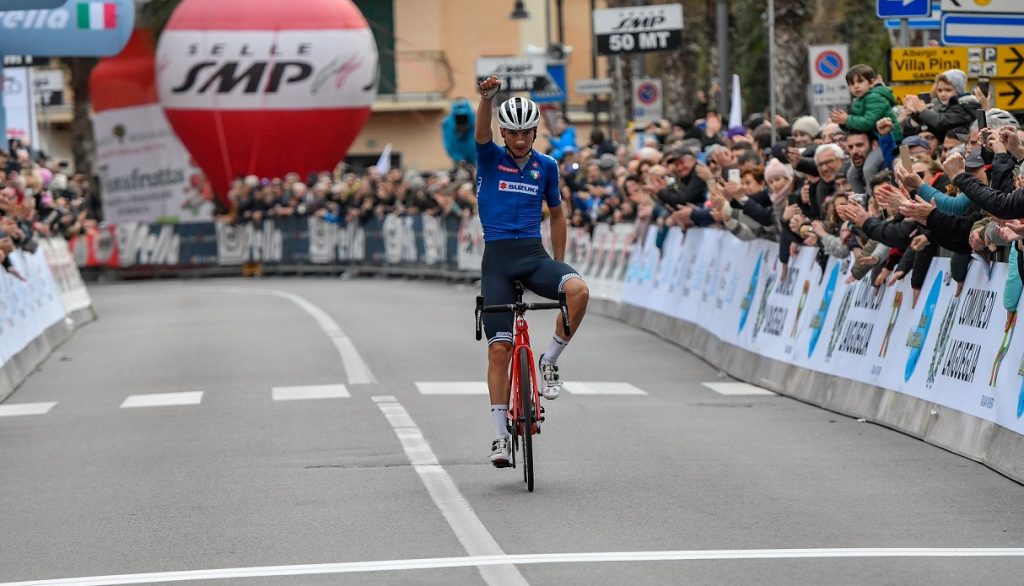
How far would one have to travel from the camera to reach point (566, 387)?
1745 centimetres

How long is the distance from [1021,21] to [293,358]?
8.89 metres

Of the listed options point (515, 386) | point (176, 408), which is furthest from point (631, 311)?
point (515, 386)

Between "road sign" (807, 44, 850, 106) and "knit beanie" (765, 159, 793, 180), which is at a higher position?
"road sign" (807, 44, 850, 106)

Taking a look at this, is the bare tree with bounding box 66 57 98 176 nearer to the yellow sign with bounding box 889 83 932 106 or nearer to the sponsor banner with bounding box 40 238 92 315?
the sponsor banner with bounding box 40 238 92 315

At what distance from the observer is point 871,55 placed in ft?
132

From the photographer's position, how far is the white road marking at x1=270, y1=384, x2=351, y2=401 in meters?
16.8

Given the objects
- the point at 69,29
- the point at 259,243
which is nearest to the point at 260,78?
the point at 259,243

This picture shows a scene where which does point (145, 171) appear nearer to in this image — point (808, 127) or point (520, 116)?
point (808, 127)

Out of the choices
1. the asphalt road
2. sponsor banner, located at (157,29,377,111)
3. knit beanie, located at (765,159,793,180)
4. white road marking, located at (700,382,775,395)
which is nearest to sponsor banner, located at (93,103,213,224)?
sponsor banner, located at (157,29,377,111)

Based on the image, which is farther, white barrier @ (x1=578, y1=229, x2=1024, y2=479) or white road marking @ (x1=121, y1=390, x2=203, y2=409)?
white road marking @ (x1=121, y1=390, x2=203, y2=409)

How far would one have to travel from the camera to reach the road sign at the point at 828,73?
74.6 ft

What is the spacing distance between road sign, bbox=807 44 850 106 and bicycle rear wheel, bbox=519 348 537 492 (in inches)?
487

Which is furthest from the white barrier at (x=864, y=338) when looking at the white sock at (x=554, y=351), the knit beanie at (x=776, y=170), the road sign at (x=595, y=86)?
the road sign at (x=595, y=86)

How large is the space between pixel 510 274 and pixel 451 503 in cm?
166
